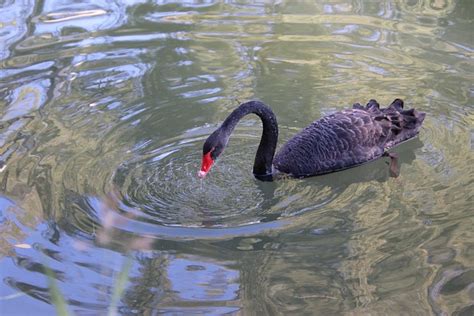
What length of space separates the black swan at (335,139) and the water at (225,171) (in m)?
0.10

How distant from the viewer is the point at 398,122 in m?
5.24

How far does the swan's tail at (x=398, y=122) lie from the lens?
5250mm

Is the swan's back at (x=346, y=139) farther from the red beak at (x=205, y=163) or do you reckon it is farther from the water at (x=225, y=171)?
the red beak at (x=205, y=163)

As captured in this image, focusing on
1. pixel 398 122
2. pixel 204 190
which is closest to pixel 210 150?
pixel 204 190

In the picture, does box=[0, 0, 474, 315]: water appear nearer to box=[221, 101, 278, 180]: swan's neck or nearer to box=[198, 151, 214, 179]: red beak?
box=[221, 101, 278, 180]: swan's neck

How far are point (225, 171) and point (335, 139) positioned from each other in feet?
2.63

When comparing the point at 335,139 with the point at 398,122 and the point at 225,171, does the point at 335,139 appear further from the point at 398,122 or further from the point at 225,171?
the point at 225,171

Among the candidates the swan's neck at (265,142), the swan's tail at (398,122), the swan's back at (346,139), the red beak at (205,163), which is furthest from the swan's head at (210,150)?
the swan's tail at (398,122)

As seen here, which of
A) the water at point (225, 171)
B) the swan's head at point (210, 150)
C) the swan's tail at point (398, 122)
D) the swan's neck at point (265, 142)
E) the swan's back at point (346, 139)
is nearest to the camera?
the water at point (225, 171)

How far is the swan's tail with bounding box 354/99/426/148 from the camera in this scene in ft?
17.2

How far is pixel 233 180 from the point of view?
4777 millimetres

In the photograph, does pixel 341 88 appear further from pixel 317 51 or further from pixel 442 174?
pixel 442 174

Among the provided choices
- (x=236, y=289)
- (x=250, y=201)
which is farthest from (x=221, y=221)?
(x=236, y=289)

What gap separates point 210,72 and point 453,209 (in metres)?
2.85
